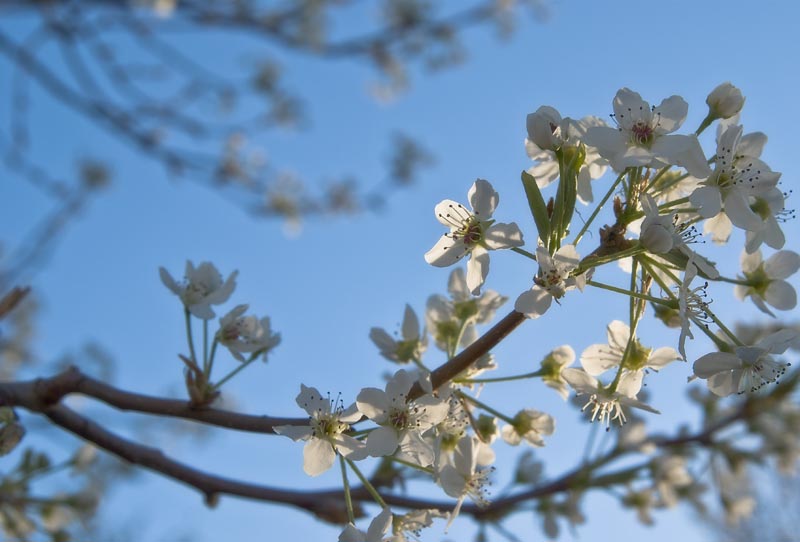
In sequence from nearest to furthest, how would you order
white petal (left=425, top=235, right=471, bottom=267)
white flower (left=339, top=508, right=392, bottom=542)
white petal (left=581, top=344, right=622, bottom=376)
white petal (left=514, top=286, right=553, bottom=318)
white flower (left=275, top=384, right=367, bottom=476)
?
1. white petal (left=514, top=286, right=553, bottom=318)
2. white flower (left=339, top=508, right=392, bottom=542)
3. white flower (left=275, top=384, right=367, bottom=476)
4. white petal (left=425, top=235, right=471, bottom=267)
5. white petal (left=581, top=344, right=622, bottom=376)

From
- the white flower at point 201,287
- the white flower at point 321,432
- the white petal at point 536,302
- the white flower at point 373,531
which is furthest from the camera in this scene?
the white flower at point 201,287

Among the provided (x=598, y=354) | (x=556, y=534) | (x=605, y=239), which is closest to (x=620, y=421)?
(x=598, y=354)

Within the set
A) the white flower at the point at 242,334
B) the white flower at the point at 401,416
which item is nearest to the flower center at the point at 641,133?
the white flower at the point at 401,416

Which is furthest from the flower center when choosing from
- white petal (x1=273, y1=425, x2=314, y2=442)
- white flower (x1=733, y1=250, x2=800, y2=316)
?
white petal (x1=273, y1=425, x2=314, y2=442)

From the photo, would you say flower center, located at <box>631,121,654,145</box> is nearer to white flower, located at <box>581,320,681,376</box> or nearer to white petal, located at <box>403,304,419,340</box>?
white flower, located at <box>581,320,681,376</box>

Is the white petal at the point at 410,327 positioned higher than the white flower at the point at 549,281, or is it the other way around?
the white petal at the point at 410,327

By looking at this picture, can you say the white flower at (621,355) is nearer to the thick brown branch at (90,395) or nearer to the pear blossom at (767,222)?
the pear blossom at (767,222)
